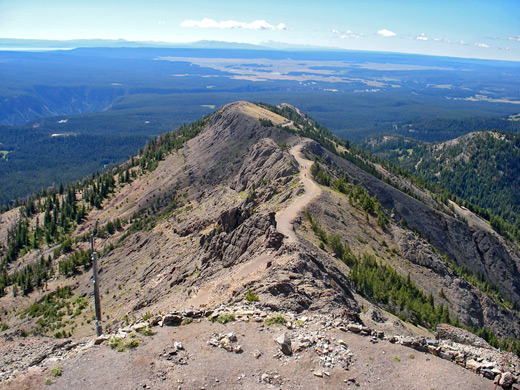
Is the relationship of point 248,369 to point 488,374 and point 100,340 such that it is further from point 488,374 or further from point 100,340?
point 488,374

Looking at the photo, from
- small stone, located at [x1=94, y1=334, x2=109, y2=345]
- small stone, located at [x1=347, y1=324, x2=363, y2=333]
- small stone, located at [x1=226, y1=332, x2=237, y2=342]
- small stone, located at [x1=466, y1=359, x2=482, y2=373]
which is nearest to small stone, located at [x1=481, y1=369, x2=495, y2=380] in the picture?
small stone, located at [x1=466, y1=359, x2=482, y2=373]

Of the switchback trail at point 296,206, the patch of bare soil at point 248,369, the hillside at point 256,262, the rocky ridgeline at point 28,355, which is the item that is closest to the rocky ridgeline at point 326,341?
the hillside at point 256,262

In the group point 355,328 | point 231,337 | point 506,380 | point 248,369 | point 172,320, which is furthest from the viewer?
point 172,320

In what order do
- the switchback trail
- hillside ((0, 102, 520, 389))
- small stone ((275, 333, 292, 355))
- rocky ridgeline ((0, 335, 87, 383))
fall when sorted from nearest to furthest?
rocky ridgeline ((0, 335, 87, 383))
small stone ((275, 333, 292, 355))
hillside ((0, 102, 520, 389))
the switchback trail

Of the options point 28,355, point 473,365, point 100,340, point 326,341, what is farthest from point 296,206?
point 28,355

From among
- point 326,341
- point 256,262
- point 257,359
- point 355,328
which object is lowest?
point 256,262

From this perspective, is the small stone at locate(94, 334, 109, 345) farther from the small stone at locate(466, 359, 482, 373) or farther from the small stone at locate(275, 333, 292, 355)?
the small stone at locate(466, 359, 482, 373)
